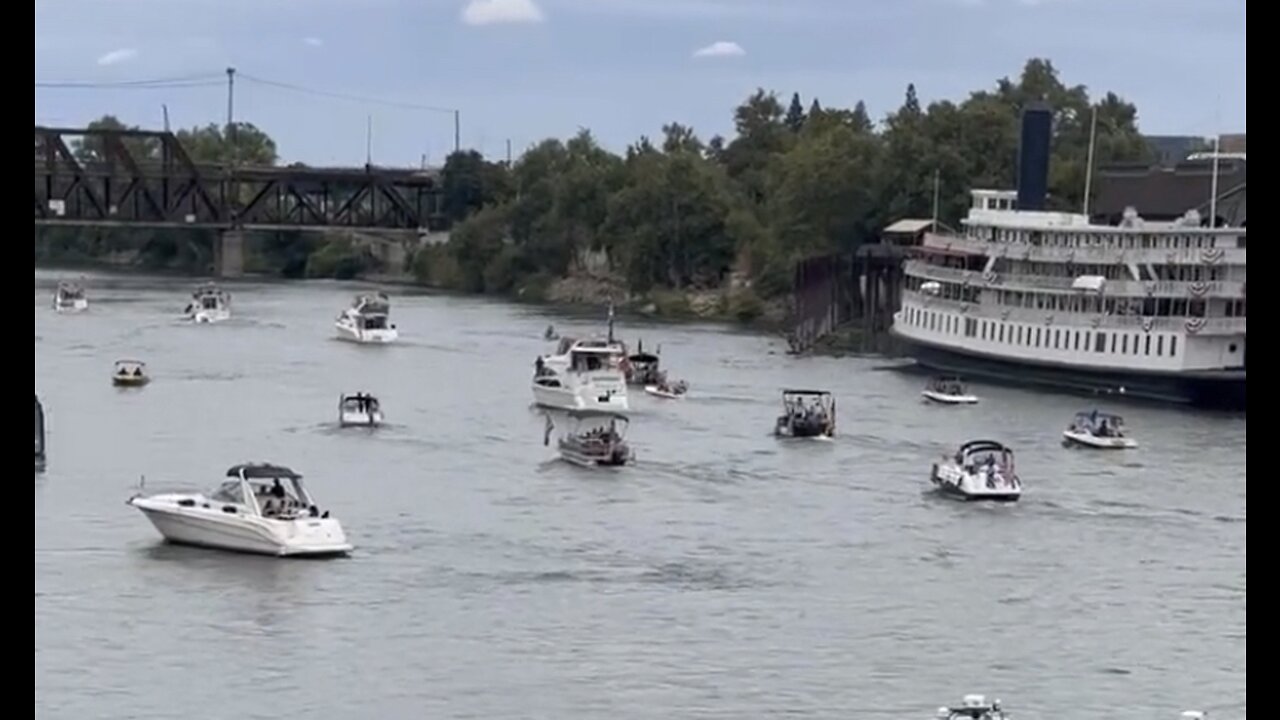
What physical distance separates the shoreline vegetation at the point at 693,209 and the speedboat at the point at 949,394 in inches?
637

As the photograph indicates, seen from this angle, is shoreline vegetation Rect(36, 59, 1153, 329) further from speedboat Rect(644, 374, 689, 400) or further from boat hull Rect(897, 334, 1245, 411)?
speedboat Rect(644, 374, 689, 400)

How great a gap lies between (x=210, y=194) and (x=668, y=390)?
3088 centimetres

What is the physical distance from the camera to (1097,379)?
105 feet

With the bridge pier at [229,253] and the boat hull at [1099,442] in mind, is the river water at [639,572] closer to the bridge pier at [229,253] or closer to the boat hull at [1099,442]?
the boat hull at [1099,442]

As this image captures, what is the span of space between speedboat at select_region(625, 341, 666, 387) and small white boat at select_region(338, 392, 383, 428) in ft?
19.6

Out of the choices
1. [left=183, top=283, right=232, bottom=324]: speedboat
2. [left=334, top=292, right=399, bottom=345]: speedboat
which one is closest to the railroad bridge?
[left=183, top=283, right=232, bottom=324]: speedboat

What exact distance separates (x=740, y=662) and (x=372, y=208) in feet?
155

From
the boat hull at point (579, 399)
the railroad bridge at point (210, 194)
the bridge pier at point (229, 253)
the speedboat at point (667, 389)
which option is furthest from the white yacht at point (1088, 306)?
the bridge pier at point (229, 253)

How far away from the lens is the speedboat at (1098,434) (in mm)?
23922

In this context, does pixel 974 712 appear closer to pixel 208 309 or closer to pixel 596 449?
pixel 596 449

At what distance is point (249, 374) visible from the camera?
99.1ft

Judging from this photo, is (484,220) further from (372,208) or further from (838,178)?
(838,178)

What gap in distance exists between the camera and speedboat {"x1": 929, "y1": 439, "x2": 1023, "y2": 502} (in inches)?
768
